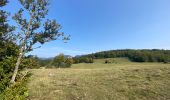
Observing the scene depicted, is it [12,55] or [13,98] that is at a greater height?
[12,55]

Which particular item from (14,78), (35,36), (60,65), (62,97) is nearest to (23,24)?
(35,36)

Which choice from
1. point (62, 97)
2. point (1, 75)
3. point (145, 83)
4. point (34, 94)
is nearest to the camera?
point (1, 75)

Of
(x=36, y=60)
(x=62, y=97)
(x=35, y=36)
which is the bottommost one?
(x=62, y=97)

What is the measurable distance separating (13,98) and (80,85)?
8.93 m

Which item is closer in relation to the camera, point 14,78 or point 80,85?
point 14,78

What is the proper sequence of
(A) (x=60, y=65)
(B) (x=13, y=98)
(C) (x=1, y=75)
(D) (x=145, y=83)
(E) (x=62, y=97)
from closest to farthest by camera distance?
(B) (x=13, y=98) < (C) (x=1, y=75) < (E) (x=62, y=97) < (D) (x=145, y=83) < (A) (x=60, y=65)

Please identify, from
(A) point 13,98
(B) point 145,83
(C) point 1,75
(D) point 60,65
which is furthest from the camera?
(D) point 60,65

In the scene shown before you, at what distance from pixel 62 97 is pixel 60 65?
65176 mm

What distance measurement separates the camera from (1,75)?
1664 centimetres

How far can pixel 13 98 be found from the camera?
545 inches

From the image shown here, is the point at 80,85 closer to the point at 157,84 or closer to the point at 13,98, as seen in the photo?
the point at 157,84

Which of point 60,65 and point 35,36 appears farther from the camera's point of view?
point 60,65

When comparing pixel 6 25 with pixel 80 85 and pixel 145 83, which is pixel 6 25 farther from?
pixel 145 83

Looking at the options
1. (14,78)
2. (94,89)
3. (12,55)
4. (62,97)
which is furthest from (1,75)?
(94,89)
